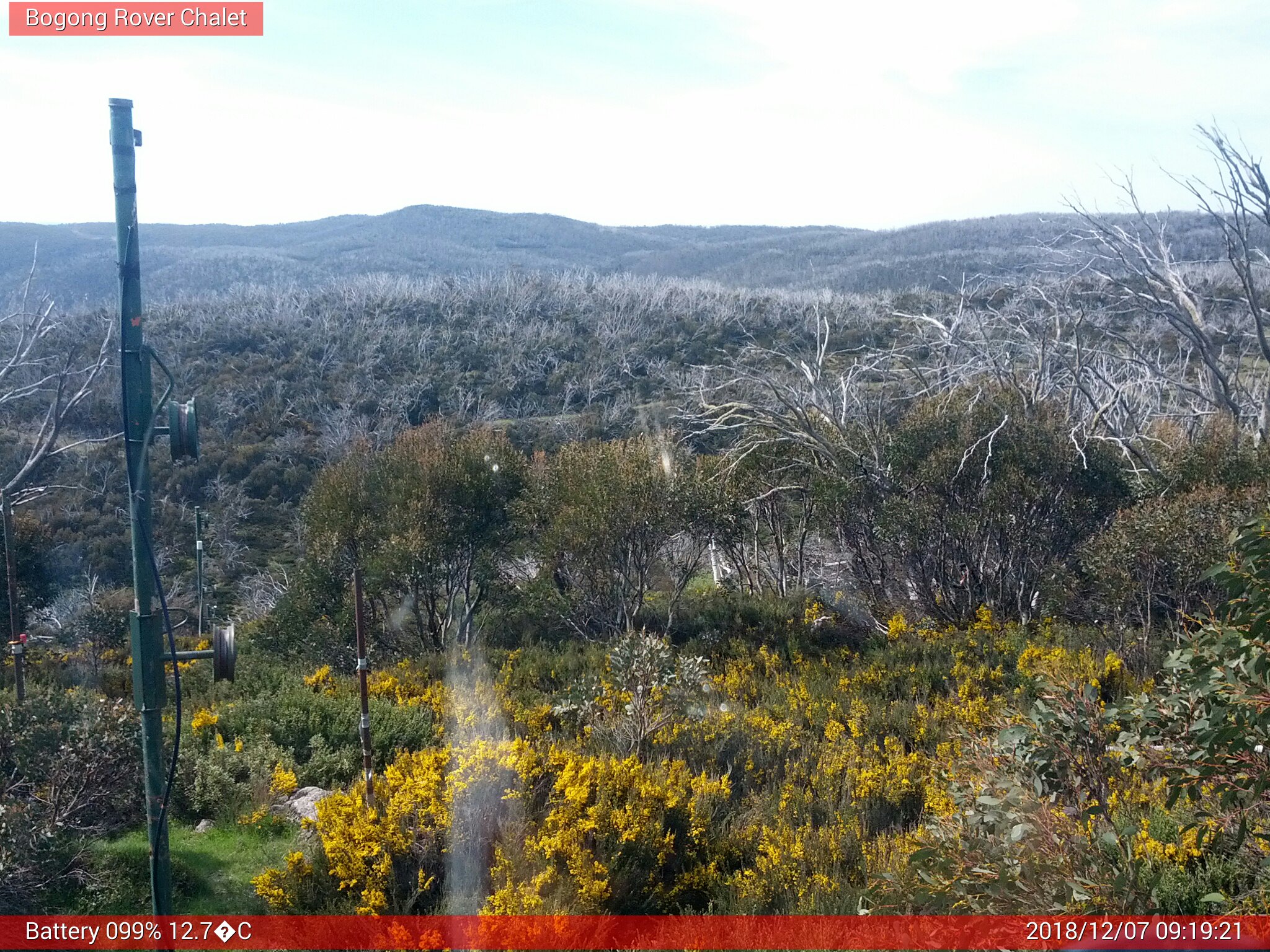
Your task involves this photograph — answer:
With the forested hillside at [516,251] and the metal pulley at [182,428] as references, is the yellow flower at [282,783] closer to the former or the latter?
the metal pulley at [182,428]

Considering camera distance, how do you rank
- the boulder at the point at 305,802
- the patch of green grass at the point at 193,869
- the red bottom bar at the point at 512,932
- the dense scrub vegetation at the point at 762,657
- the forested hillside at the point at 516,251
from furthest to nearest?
the forested hillside at the point at 516,251, the boulder at the point at 305,802, the patch of green grass at the point at 193,869, the dense scrub vegetation at the point at 762,657, the red bottom bar at the point at 512,932

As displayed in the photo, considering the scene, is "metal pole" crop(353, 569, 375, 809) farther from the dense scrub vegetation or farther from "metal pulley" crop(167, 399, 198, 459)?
"metal pulley" crop(167, 399, 198, 459)

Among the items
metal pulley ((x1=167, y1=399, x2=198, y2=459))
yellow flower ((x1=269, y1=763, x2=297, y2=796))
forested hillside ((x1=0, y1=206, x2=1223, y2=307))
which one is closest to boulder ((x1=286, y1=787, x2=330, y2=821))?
yellow flower ((x1=269, y1=763, x2=297, y2=796))

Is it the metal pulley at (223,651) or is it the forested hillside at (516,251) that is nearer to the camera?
the metal pulley at (223,651)

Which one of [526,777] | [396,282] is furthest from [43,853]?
[396,282]

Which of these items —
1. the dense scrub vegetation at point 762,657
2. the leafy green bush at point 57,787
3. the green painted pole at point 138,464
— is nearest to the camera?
the green painted pole at point 138,464

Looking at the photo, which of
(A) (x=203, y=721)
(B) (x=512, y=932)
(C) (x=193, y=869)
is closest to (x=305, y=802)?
(C) (x=193, y=869)

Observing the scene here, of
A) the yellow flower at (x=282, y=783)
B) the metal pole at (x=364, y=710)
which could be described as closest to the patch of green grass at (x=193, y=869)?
the yellow flower at (x=282, y=783)
